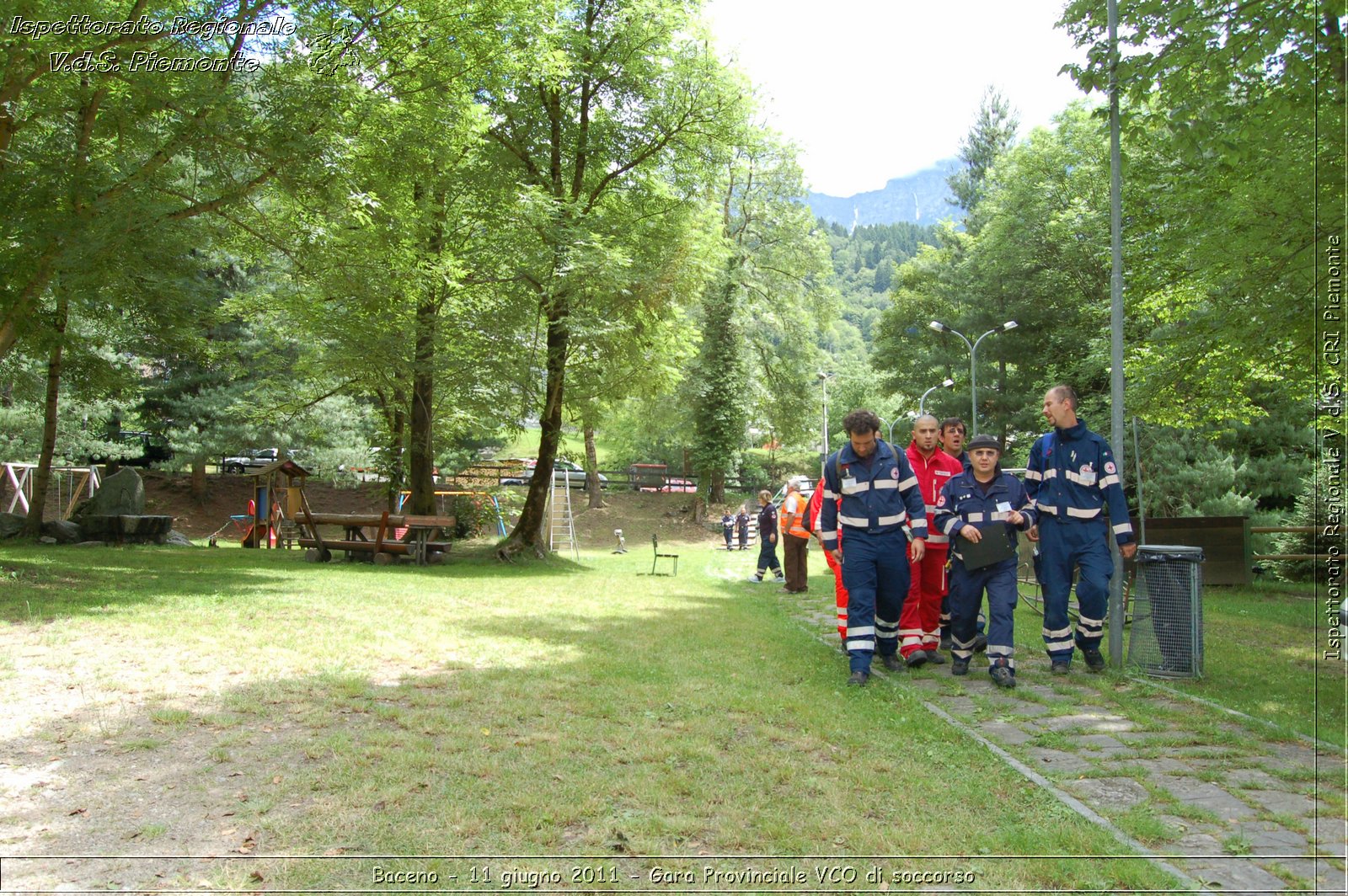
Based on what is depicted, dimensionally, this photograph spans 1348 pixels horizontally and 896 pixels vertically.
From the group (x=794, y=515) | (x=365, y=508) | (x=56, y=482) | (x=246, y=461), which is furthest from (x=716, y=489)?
(x=794, y=515)

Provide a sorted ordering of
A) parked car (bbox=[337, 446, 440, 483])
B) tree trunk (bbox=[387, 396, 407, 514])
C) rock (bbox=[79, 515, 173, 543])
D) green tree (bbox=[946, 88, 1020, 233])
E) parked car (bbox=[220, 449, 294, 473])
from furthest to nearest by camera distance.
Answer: green tree (bbox=[946, 88, 1020, 233]) < parked car (bbox=[220, 449, 294, 473]) < parked car (bbox=[337, 446, 440, 483]) < tree trunk (bbox=[387, 396, 407, 514]) < rock (bbox=[79, 515, 173, 543])

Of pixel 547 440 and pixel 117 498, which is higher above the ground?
pixel 547 440

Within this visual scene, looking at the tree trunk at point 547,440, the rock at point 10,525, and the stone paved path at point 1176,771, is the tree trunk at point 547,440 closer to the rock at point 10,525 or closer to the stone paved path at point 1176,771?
the rock at point 10,525

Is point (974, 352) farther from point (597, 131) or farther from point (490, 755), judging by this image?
point (490, 755)

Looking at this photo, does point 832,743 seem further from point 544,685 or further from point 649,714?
point 544,685

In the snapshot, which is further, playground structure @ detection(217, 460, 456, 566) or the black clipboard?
playground structure @ detection(217, 460, 456, 566)

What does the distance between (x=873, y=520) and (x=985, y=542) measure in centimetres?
87

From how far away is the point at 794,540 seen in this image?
14.5 meters

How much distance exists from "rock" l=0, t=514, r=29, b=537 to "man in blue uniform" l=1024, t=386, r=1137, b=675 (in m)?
18.9

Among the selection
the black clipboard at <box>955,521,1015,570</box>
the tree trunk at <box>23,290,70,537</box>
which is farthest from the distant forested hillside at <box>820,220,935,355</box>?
the black clipboard at <box>955,521,1015,570</box>

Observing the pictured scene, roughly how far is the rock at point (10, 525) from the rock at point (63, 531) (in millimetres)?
404

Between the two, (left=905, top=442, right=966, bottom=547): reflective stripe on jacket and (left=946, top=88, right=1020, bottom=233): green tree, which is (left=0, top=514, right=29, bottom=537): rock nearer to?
(left=905, top=442, right=966, bottom=547): reflective stripe on jacket

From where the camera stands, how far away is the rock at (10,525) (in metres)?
17.6

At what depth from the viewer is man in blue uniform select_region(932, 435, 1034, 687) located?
6.83 meters
